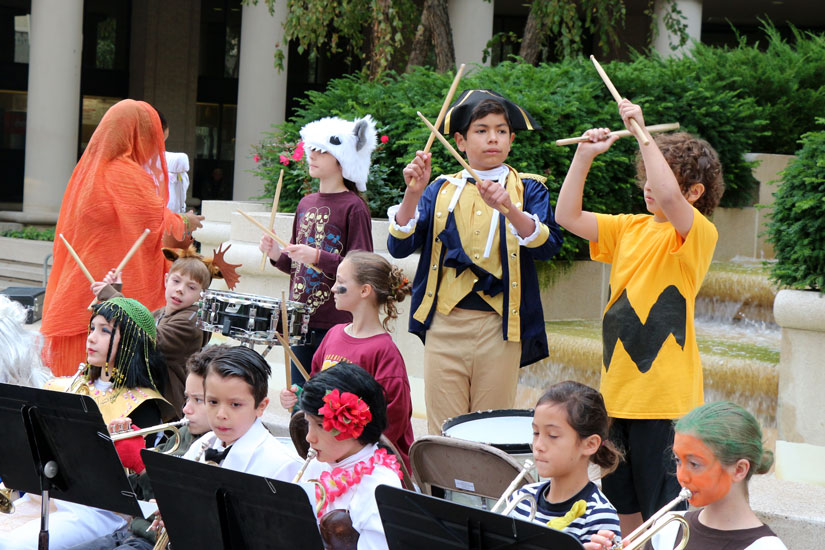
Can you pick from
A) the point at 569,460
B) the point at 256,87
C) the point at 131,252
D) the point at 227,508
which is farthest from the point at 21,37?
the point at 569,460

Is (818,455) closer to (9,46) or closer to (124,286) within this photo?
(124,286)

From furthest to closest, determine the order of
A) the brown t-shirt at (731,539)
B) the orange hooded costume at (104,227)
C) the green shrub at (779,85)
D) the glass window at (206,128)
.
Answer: the glass window at (206,128) < the green shrub at (779,85) < the orange hooded costume at (104,227) < the brown t-shirt at (731,539)

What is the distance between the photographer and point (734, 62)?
9.59 metres

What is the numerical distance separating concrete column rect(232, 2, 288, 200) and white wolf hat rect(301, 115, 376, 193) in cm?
1022

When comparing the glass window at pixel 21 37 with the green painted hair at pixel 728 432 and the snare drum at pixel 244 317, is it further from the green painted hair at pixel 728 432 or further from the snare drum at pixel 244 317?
the green painted hair at pixel 728 432

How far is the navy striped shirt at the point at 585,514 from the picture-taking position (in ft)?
9.25

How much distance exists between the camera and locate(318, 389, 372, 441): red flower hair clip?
317 centimetres

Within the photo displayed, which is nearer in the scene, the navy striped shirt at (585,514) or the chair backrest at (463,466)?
the navy striped shirt at (585,514)

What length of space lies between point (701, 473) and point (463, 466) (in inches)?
38.4

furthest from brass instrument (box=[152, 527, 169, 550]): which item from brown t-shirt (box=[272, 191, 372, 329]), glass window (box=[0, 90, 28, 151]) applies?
glass window (box=[0, 90, 28, 151])

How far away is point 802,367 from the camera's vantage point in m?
5.29

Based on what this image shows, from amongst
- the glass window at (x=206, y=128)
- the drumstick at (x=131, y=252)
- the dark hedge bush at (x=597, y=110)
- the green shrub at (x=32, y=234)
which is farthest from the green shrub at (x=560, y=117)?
the glass window at (x=206, y=128)

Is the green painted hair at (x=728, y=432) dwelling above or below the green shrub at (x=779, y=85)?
below

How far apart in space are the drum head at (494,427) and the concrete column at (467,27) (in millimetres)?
9379
